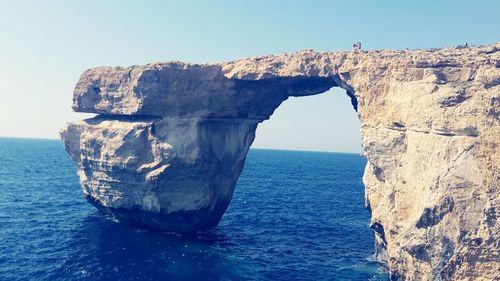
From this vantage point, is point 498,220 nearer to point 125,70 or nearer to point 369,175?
point 369,175

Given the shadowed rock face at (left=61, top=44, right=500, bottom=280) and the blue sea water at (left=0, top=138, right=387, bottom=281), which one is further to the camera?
the blue sea water at (left=0, top=138, right=387, bottom=281)

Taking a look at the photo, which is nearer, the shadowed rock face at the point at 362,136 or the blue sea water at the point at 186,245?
the shadowed rock face at the point at 362,136

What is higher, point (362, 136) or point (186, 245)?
point (362, 136)

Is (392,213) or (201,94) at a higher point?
(201,94)

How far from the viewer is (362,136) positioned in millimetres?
28297

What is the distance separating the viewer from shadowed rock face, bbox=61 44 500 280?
66.4ft

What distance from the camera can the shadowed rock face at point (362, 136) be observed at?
20250 mm

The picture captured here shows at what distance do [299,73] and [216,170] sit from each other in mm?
13895

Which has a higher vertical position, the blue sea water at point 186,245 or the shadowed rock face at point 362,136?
the shadowed rock face at point 362,136

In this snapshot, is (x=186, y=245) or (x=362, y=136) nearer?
(x=362, y=136)

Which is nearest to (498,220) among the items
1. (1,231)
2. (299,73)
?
(299,73)

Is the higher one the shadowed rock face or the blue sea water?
the shadowed rock face

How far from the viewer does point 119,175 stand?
38125 millimetres

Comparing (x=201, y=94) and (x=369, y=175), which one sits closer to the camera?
(x=369, y=175)
